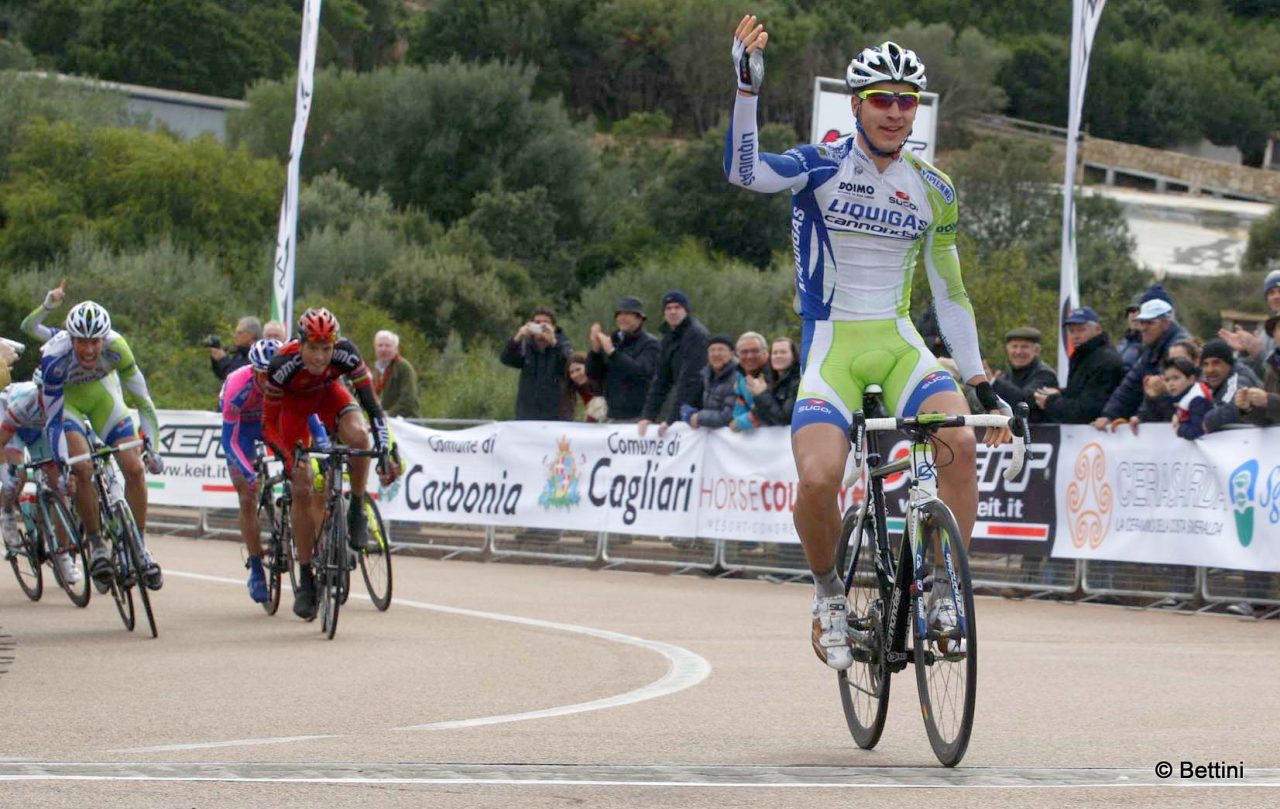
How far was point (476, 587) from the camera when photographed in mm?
17922

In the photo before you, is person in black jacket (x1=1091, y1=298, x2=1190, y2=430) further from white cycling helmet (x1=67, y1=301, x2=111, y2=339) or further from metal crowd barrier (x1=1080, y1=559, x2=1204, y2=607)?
white cycling helmet (x1=67, y1=301, x2=111, y2=339)

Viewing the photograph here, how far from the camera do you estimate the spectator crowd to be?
15.5 meters

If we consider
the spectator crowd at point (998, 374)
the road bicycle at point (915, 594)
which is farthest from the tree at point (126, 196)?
the road bicycle at point (915, 594)

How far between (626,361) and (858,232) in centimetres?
1277

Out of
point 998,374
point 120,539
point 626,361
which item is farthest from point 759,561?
point 120,539

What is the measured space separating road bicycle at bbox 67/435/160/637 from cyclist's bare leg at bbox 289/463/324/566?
100 cm

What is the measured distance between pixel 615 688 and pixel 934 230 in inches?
119

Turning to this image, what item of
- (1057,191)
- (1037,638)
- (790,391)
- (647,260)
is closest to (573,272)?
(647,260)

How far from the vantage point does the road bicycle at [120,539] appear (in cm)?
1292

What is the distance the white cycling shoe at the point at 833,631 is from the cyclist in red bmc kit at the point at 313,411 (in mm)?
5794

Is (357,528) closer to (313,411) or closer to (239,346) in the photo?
(313,411)

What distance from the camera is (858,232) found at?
813 centimetres

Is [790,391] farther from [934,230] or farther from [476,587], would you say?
[934,230]

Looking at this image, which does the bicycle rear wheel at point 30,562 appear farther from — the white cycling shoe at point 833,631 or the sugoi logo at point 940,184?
the sugoi logo at point 940,184
